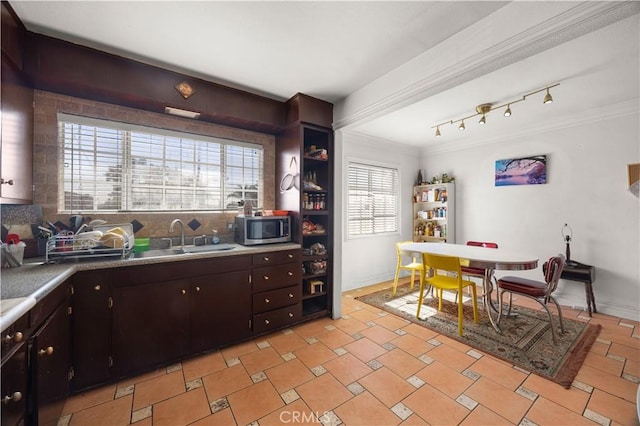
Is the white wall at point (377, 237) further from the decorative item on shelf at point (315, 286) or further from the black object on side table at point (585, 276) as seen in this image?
the black object on side table at point (585, 276)

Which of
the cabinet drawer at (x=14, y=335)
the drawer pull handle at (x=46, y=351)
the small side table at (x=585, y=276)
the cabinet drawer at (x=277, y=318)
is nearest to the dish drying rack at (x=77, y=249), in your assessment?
the drawer pull handle at (x=46, y=351)

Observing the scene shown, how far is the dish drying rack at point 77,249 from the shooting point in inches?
72.2

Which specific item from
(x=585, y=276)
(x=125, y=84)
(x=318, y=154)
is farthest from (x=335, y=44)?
(x=585, y=276)

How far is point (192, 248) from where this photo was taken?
2504 millimetres

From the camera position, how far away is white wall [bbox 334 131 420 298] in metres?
4.22

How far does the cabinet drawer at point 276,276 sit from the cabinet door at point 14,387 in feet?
5.07

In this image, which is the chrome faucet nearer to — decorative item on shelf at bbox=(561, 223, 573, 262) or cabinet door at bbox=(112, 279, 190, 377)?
cabinet door at bbox=(112, 279, 190, 377)

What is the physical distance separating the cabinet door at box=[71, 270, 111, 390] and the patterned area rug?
2.86m

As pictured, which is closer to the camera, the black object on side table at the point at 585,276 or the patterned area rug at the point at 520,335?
the patterned area rug at the point at 520,335

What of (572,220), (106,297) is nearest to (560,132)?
(572,220)

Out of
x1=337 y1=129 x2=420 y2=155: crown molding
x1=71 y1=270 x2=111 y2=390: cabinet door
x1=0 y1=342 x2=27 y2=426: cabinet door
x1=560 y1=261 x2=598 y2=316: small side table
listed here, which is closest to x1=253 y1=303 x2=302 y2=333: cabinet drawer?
x1=71 y1=270 x2=111 y2=390: cabinet door

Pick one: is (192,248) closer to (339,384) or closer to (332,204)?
(332,204)

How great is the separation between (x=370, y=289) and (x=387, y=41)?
11.4 feet

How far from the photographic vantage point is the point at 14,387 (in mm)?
1050
